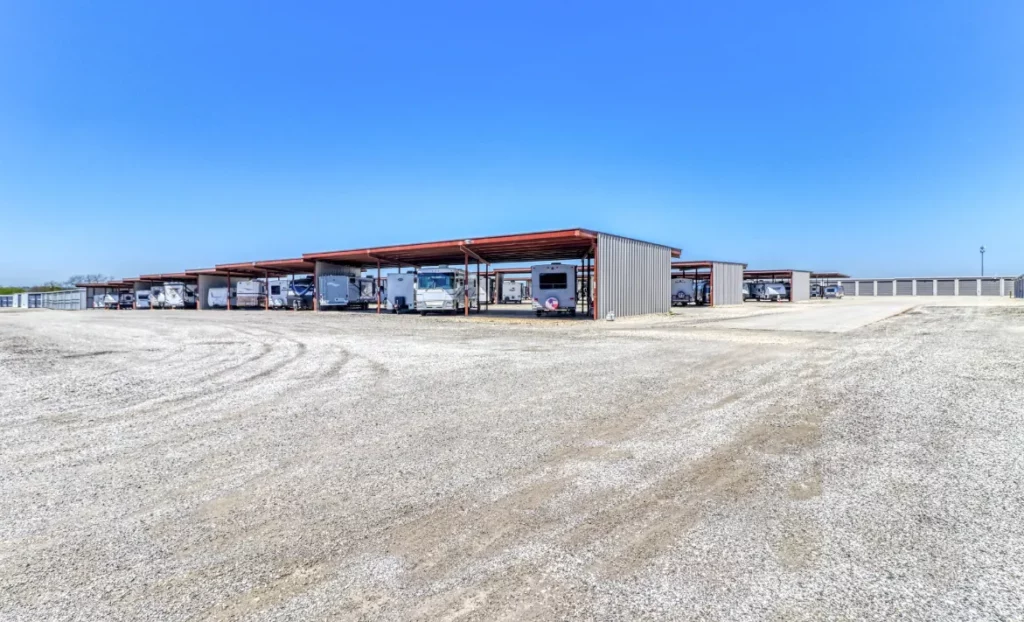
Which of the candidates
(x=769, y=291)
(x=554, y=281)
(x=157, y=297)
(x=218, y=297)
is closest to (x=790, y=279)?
(x=769, y=291)

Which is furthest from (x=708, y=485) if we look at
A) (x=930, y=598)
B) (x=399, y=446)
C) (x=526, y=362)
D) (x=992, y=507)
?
(x=526, y=362)

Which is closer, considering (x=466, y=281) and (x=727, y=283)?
(x=466, y=281)

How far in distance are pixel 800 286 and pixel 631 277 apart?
3662 cm

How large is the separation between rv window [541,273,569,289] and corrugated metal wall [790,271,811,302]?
34.2m

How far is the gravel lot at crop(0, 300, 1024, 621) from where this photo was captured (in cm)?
243

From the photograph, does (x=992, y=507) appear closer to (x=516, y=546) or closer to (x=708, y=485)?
(x=708, y=485)

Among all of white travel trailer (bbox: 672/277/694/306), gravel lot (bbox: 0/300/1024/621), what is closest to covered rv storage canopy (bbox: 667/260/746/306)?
white travel trailer (bbox: 672/277/694/306)

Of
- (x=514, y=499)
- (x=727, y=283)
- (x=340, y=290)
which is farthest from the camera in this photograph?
(x=727, y=283)

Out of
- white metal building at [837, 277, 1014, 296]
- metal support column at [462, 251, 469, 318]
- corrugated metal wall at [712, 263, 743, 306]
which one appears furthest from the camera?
white metal building at [837, 277, 1014, 296]

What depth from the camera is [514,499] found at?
3.53 metres

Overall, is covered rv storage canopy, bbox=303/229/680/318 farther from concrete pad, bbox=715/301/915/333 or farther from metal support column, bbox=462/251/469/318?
concrete pad, bbox=715/301/915/333

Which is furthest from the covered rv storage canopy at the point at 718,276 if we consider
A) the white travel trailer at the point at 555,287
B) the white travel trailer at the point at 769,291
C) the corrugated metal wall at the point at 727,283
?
the white travel trailer at the point at 555,287

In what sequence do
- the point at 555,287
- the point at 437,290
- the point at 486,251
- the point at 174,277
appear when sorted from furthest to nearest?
the point at 174,277, the point at 486,251, the point at 437,290, the point at 555,287

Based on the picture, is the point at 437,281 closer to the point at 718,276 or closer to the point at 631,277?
the point at 631,277
